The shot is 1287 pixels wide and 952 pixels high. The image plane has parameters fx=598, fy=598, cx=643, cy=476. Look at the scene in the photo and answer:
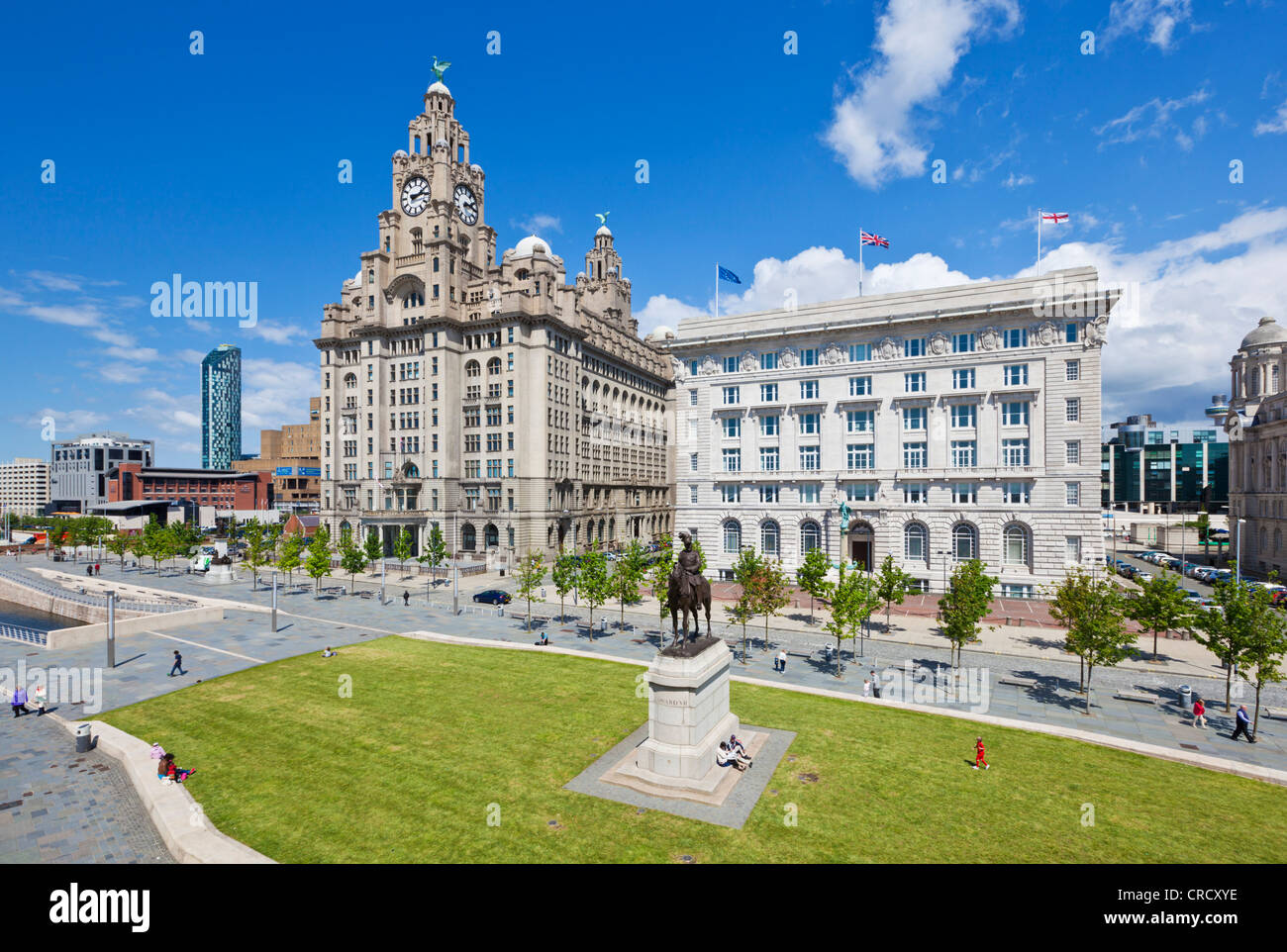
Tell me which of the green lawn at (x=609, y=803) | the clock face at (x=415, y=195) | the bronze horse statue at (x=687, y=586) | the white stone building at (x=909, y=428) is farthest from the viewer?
the clock face at (x=415, y=195)

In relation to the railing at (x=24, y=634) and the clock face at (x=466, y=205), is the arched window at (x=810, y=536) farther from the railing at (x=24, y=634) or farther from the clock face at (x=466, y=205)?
the clock face at (x=466, y=205)

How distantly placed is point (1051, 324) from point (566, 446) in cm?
5831

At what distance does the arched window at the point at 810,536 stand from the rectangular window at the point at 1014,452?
57.6ft

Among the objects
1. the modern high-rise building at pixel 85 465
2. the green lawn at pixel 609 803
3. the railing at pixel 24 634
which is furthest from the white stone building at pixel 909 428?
the modern high-rise building at pixel 85 465

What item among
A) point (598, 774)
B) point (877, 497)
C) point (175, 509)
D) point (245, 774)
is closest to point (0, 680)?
point (245, 774)

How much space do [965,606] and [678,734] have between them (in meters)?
20.8

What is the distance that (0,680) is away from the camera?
101ft

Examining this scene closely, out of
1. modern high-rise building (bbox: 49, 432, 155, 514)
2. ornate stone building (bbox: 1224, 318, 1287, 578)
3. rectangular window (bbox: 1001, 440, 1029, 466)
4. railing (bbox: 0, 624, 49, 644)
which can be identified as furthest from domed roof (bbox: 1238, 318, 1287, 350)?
modern high-rise building (bbox: 49, 432, 155, 514)

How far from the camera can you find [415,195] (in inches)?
3418

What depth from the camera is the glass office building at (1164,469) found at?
14475 centimetres

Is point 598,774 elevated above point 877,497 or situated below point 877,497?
below

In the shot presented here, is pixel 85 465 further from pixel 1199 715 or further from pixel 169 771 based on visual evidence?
pixel 1199 715

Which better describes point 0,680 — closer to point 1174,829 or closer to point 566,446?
point 1174,829

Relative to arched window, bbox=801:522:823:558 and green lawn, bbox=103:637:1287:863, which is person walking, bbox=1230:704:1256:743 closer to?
green lawn, bbox=103:637:1287:863
